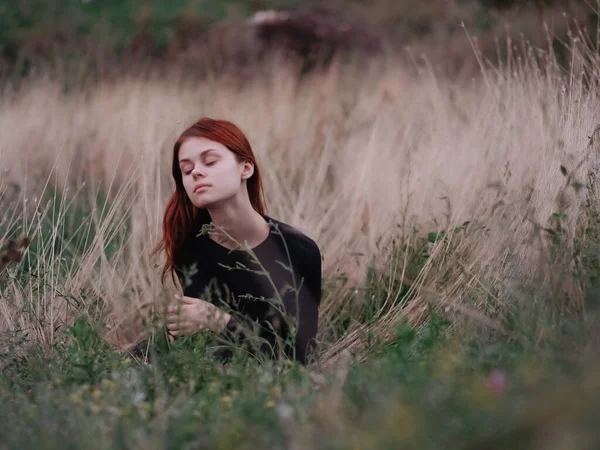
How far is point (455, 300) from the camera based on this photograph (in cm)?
360

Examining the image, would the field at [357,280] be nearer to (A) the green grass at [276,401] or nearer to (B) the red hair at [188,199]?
(A) the green grass at [276,401]

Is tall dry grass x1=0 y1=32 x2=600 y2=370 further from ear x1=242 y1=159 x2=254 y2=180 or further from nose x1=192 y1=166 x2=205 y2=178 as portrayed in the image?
ear x1=242 y1=159 x2=254 y2=180

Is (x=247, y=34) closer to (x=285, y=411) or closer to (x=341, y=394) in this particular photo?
(x=341, y=394)

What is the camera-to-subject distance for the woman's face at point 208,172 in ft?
11.1

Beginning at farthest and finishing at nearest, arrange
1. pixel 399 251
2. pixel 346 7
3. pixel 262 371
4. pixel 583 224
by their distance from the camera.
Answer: pixel 346 7, pixel 399 251, pixel 583 224, pixel 262 371

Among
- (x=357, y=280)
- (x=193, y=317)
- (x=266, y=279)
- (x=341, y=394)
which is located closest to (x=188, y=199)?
(x=266, y=279)

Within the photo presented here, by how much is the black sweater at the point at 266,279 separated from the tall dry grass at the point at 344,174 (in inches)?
6.4

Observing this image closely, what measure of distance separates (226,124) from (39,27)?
697 centimetres

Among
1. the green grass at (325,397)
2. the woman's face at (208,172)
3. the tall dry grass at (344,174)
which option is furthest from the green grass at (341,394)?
the woman's face at (208,172)

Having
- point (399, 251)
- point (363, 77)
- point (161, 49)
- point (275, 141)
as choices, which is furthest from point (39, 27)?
point (399, 251)

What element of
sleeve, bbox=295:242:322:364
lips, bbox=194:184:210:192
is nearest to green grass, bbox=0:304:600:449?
sleeve, bbox=295:242:322:364

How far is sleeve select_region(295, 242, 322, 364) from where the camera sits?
3424 mm

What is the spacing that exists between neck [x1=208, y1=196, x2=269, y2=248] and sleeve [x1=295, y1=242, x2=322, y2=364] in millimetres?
218

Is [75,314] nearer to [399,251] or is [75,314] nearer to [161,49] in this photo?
[399,251]
